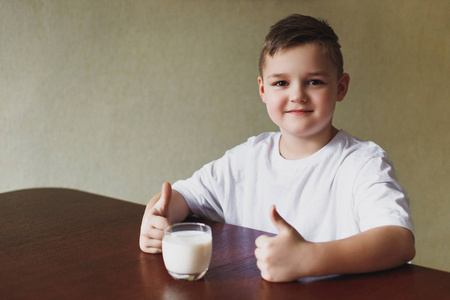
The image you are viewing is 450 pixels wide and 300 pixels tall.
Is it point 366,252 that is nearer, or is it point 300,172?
point 366,252

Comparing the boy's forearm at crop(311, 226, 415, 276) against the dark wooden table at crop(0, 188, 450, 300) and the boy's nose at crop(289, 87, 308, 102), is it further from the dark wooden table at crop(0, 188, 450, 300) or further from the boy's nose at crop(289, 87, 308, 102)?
the boy's nose at crop(289, 87, 308, 102)

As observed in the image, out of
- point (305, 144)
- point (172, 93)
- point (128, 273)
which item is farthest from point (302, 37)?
point (172, 93)

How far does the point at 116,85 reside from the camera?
8.00ft

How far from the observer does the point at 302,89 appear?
112 centimetres

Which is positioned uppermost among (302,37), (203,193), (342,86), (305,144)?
(302,37)

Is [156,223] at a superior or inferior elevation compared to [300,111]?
inferior

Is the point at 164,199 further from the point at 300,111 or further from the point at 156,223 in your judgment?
the point at 300,111

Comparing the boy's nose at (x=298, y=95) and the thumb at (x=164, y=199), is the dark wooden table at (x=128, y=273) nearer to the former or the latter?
the thumb at (x=164, y=199)

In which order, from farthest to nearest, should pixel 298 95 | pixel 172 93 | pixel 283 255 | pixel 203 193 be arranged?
pixel 172 93, pixel 203 193, pixel 298 95, pixel 283 255

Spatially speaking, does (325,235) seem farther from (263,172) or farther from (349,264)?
(349,264)

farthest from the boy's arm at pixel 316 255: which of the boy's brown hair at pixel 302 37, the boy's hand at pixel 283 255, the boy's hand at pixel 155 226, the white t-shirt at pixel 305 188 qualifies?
the boy's brown hair at pixel 302 37

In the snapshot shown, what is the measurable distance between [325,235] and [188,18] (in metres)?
1.55

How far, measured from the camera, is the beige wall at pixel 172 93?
2.16m

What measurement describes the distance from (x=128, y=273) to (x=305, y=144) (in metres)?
0.59
